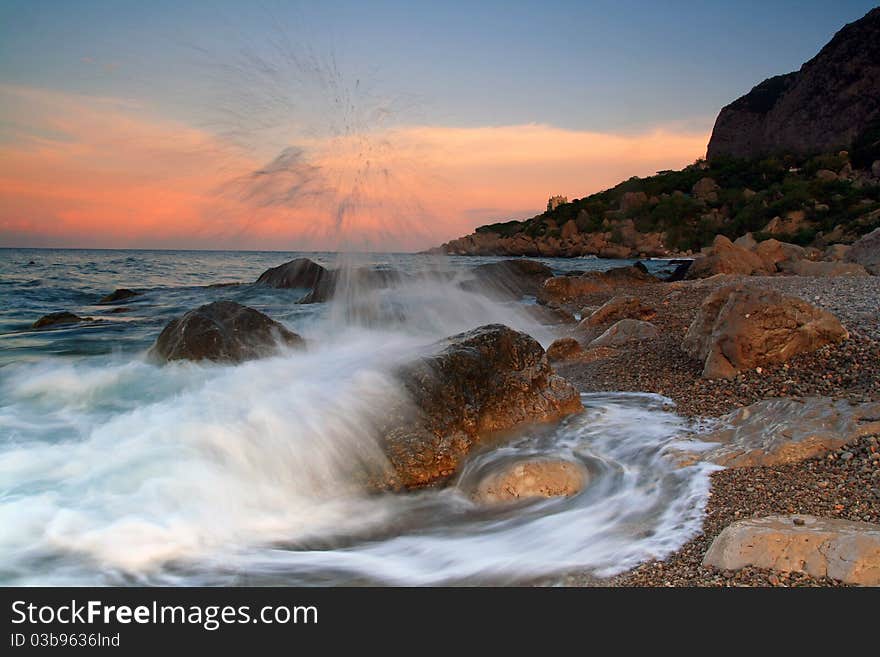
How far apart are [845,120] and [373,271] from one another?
2871 inches

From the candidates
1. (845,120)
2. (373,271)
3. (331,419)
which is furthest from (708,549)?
(845,120)

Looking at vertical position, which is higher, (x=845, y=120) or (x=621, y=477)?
Result: (x=845, y=120)

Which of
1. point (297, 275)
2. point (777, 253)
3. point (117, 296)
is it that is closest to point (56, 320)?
point (117, 296)

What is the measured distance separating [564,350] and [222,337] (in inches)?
170

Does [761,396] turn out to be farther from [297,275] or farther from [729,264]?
[297,275]

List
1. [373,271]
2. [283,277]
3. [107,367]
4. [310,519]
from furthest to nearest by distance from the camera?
[283,277] < [373,271] < [107,367] < [310,519]

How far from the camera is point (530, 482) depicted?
4203 millimetres

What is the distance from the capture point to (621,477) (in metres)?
4.32

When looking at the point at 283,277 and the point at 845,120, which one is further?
the point at 845,120

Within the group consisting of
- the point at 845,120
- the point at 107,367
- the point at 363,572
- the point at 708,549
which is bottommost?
the point at 363,572

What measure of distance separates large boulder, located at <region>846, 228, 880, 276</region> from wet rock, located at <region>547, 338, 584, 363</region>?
1080 centimetres

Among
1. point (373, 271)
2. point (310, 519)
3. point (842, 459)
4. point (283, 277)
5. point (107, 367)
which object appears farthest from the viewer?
point (283, 277)

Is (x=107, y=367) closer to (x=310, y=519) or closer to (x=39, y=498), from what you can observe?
(x=39, y=498)

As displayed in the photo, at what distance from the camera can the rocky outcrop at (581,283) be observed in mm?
15841
